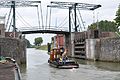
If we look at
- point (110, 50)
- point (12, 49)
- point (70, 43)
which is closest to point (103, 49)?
point (110, 50)

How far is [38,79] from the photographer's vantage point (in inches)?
1177

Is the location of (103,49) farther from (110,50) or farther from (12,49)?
(12,49)

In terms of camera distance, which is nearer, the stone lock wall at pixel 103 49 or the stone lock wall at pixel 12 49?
the stone lock wall at pixel 12 49

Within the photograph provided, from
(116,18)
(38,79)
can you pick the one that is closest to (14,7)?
(116,18)

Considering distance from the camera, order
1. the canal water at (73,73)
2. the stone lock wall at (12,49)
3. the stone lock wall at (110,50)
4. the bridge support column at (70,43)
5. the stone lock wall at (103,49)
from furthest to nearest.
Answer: the bridge support column at (70,43) < the stone lock wall at (103,49) < the stone lock wall at (110,50) < the stone lock wall at (12,49) < the canal water at (73,73)

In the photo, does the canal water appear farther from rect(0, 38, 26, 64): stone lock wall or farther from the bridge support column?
the bridge support column

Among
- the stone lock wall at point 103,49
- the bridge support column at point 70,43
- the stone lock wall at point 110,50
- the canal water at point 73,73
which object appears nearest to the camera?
the canal water at point 73,73

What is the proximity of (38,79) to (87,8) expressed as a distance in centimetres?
4269

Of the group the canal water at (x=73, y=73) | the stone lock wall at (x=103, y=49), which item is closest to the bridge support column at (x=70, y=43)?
the stone lock wall at (x=103, y=49)

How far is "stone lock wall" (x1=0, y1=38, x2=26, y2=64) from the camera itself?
152ft

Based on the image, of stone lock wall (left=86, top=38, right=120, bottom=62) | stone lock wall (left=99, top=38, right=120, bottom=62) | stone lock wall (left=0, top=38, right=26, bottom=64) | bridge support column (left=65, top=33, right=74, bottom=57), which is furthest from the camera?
bridge support column (left=65, top=33, right=74, bottom=57)

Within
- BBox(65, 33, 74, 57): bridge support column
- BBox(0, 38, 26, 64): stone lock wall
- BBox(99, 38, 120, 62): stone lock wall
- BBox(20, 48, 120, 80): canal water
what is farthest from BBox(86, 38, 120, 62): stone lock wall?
BBox(0, 38, 26, 64): stone lock wall

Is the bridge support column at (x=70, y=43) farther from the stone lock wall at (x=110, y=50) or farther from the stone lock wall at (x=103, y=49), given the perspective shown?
the stone lock wall at (x=110, y=50)

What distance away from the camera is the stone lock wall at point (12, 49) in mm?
46344
